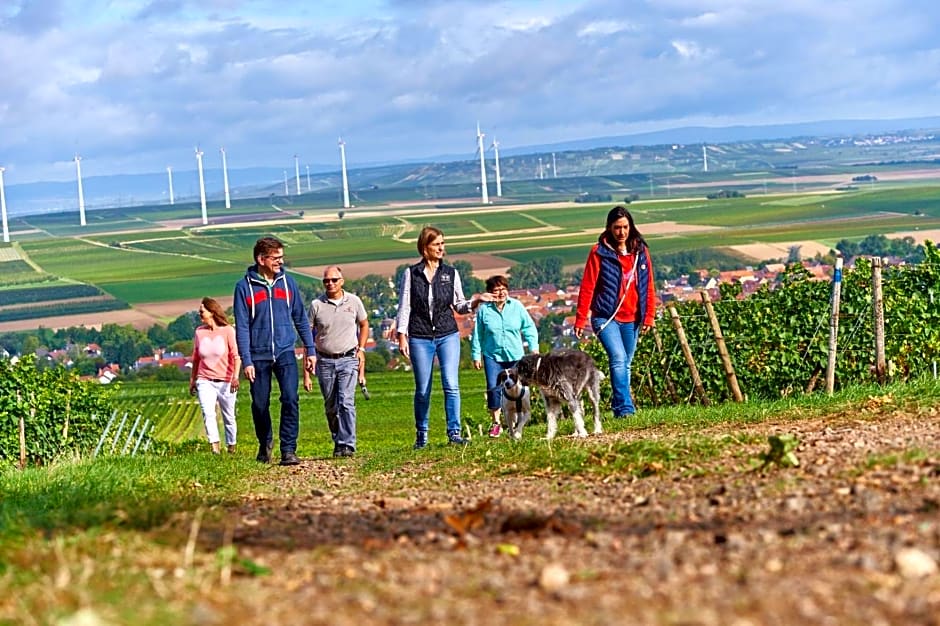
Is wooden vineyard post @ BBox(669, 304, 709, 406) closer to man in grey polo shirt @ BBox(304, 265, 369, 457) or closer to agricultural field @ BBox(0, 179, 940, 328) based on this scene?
man in grey polo shirt @ BBox(304, 265, 369, 457)

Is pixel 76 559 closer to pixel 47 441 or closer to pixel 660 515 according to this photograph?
pixel 660 515

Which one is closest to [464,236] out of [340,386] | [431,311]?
[340,386]

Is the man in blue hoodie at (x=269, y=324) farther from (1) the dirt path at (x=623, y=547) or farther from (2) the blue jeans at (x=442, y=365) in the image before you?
(1) the dirt path at (x=623, y=547)

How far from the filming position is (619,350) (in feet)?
42.6

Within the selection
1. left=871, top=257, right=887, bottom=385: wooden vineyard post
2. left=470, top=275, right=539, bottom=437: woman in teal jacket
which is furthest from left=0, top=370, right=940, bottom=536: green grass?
left=871, top=257, right=887, bottom=385: wooden vineyard post

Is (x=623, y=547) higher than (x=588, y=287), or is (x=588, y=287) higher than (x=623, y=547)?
(x=588, y=287)

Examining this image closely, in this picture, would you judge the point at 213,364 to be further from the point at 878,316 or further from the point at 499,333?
the point at 878,316

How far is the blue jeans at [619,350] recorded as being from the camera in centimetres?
1295

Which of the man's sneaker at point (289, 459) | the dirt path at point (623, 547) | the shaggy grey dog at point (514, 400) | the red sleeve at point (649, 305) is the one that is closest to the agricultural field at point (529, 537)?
the dirt path at point (623, 547)

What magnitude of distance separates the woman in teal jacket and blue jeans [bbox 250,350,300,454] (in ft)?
5.40

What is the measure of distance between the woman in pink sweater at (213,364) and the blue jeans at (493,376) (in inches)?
131

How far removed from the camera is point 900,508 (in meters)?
6.21

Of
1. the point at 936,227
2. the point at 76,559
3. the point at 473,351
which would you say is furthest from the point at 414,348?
the point at 936,227

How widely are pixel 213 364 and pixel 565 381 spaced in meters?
4.96
